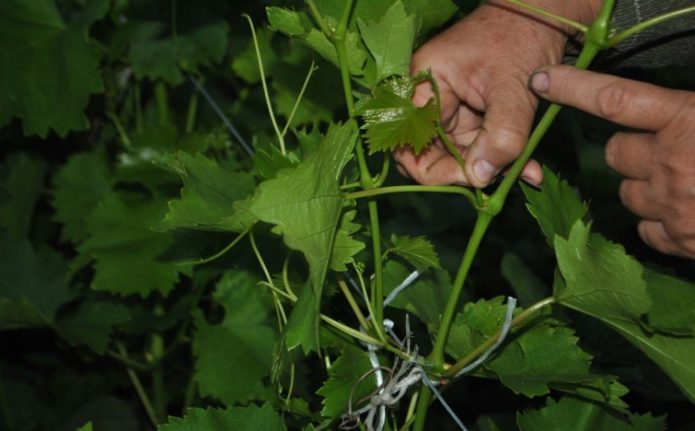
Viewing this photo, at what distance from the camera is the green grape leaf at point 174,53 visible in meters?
1.70

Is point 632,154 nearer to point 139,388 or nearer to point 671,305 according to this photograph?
point 671,305

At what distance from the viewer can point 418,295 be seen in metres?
1.02

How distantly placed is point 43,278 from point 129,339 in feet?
0.63

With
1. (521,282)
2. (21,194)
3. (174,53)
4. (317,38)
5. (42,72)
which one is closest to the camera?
(317,38)

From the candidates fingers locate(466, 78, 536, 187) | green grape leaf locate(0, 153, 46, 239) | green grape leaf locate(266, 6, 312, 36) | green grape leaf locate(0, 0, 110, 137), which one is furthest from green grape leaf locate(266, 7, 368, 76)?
green grape leaf locate(0, 153, 46, 239)

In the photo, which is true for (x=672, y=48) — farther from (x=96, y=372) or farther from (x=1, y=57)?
(x=96, y=372)

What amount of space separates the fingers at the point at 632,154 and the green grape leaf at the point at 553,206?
0.34ft

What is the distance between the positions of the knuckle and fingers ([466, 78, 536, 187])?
74 millimetres

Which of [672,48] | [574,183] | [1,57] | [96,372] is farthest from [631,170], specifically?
[96,372]

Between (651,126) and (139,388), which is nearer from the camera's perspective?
(651,126)

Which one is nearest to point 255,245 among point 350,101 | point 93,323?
point 350,101

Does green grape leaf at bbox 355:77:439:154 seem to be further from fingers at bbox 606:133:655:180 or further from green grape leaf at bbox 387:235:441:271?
fingers at bbox 606:133:655:180

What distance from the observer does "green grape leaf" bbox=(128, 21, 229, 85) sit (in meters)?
1.70

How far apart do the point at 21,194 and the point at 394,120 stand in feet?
4.09
